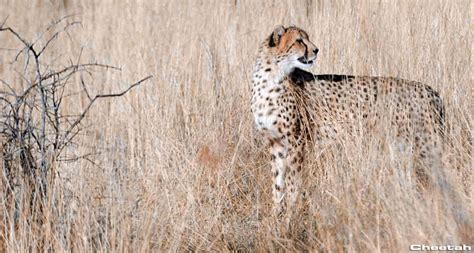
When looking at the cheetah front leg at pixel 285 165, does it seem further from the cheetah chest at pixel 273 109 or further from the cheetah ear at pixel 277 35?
the cheetah ear at pixel 277 35

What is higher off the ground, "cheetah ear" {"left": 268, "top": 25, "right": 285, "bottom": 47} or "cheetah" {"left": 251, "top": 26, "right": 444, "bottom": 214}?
"cheetah ear" {"left": 268, "top": 25, "right": 285, "bottom": 47}

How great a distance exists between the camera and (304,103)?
12.2 feet

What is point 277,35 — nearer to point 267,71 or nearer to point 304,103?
point 267,71

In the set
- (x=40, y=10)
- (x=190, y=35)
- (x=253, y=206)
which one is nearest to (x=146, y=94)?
(x=190, y=35)

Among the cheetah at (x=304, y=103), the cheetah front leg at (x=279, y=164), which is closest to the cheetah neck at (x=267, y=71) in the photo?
the cheetah at (x=304, y=103)

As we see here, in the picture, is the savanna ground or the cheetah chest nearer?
the savanna ground

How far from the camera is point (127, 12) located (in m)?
5.32

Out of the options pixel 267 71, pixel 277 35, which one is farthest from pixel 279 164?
pixel 277 35

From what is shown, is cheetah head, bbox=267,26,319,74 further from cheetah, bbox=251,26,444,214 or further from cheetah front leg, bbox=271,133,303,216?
cheetah front leg, bbox=271,133,303,216

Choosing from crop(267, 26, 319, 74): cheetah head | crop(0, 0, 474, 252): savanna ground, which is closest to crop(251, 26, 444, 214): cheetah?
crop(267, 26, 319, 74): cheetah head

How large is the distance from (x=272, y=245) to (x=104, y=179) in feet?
2.39

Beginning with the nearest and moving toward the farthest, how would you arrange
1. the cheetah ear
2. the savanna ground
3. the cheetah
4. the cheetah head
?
the savanna ground
the cheetah
the cheetah head
the cheetah ear

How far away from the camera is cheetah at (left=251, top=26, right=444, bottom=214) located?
3539 mm

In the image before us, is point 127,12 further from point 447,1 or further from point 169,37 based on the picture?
point 447,1
